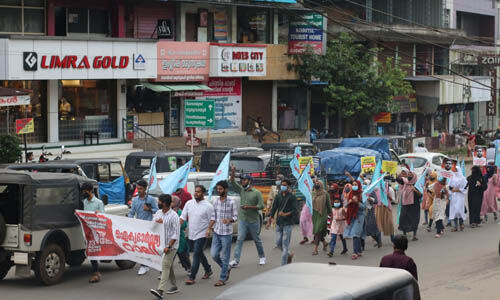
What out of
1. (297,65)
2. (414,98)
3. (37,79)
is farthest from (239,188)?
(414,98)

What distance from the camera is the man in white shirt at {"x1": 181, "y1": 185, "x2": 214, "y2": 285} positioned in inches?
545

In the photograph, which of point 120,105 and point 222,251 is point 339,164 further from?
point 120,105

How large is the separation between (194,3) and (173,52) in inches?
133

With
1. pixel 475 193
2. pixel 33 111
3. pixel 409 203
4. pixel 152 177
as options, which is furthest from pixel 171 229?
pixel 33 111

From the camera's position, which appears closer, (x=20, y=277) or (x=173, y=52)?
(x=20, y=277)

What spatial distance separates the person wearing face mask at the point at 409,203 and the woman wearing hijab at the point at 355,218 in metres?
2.07

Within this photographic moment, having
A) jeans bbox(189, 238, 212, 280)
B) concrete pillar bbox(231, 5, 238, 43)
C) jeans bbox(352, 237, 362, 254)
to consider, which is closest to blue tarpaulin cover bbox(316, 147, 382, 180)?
jeans bbox(352, 237, 362, 254)

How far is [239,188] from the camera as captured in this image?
51.4ft

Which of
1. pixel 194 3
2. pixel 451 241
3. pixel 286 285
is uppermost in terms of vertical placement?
pixel 194 3

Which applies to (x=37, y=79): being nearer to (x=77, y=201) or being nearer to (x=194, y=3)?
(x=194, y=3)

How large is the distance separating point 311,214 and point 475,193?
207 inches

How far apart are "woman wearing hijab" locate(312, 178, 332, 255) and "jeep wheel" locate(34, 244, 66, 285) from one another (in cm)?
547

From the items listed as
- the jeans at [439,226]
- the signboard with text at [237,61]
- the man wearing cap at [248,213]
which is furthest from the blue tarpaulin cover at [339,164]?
the signboard with text at [237,61]

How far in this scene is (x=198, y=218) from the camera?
1395cm
